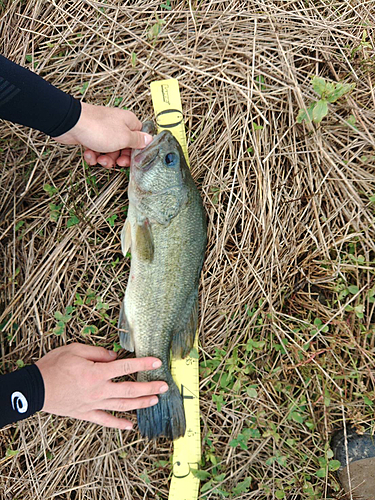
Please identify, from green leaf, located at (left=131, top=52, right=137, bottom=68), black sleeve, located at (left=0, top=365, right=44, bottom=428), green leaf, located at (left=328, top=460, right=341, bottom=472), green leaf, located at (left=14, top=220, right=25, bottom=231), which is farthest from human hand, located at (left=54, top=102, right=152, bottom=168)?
green leaf, located at (left=328, top=460, right=341, bottom=472)

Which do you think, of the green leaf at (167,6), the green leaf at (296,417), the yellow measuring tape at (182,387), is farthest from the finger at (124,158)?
the green leaf at (296,417)

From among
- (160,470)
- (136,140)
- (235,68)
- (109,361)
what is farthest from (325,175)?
(160,470)

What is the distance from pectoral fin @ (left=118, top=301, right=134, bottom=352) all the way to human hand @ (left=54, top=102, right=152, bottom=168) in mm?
1280

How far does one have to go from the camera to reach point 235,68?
3.24 metres

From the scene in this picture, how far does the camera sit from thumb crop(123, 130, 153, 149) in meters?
2.78

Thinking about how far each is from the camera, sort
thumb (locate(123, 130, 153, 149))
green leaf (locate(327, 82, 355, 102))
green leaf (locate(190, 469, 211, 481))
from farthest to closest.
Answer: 1. green leaf (locate(190, 469, 211, 481))
2. green leaf (locate(327, 82, 355, 102))
3. thumb (locate(123, 130, 153, 149))

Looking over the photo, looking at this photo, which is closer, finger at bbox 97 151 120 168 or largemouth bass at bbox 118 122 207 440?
largemouth bass at bbox 118 122 207 440

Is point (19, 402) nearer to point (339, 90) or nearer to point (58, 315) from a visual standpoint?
point (58, 315)

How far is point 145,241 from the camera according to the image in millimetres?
2850

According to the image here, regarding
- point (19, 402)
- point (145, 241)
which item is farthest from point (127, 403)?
point (145, 241)

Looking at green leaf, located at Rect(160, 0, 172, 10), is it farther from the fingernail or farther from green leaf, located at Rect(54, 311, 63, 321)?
green leaf, located at Rect(54, 311, 63, 321)

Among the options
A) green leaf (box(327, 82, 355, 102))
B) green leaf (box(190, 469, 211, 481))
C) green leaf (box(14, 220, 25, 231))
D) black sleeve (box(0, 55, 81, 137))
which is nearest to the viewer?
black sleeve (box(0, 55, 81, 137))

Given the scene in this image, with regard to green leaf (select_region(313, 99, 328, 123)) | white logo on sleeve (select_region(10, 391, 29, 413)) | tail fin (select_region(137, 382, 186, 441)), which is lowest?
tail fin (select_region(137, 382, 186, 441))

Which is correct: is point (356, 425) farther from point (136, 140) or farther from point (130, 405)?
point (136, 140)
